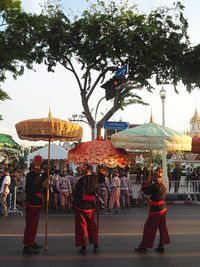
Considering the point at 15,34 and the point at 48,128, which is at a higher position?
the point at 15,34

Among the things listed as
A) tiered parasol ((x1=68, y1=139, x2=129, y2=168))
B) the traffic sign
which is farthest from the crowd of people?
the traffic sign

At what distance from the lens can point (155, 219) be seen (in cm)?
893

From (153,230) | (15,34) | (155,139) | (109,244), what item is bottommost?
(109,244)

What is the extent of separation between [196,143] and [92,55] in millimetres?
7628

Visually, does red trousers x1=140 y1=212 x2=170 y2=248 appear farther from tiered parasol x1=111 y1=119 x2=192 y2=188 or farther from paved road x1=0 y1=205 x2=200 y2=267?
tiered parasol x1=111 y1=119 x2=192 y2=188

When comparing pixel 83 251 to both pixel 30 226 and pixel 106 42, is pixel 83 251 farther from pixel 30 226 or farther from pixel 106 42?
pixel 106 42

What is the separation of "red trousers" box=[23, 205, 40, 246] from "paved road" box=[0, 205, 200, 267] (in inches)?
11.4

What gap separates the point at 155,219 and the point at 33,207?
2.47m

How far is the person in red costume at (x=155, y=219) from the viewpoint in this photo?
8.88 meters

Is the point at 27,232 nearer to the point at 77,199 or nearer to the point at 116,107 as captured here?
the point at 77,199

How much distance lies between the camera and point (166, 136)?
11.8 metres

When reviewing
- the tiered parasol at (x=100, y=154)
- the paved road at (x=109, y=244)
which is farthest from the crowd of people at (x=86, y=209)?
the tiered parasol at (x=100, y=154)

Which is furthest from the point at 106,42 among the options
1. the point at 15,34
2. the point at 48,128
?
the point at 48,128

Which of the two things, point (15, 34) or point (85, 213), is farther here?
point (15, 34)
